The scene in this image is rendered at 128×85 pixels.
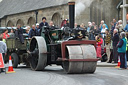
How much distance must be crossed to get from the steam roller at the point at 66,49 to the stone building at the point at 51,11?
299 centimetres

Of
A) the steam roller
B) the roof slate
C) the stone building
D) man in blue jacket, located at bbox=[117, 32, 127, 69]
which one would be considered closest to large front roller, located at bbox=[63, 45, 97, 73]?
the steam roller

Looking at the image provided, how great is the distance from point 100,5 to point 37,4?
9596 mm

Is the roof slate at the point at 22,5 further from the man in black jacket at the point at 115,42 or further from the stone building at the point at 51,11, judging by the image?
the man in black jacket at the point at 115,42

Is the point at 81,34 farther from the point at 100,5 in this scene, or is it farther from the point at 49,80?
the point at 100,5

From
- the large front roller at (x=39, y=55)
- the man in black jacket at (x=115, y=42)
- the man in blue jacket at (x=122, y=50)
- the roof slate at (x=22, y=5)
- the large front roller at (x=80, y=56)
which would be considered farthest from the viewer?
the roof slate at (x=22, y=5)

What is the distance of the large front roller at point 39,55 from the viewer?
591 inches

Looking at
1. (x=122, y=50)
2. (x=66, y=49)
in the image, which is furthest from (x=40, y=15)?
(x=66, y=49)

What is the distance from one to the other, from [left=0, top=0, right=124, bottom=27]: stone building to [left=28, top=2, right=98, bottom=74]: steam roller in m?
2.99

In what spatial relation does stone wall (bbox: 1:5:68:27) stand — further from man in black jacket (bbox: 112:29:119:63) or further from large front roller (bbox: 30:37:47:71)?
large front roller (bbox: 30:37:47:71)

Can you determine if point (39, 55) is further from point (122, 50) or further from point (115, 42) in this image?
point (115, 42)

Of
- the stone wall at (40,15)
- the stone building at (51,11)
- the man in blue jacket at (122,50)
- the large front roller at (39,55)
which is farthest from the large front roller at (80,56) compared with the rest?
the stone wall at (40,15)

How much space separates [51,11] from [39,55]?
19.0 metres

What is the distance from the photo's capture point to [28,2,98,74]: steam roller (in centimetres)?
1377

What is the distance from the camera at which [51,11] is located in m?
33.8
